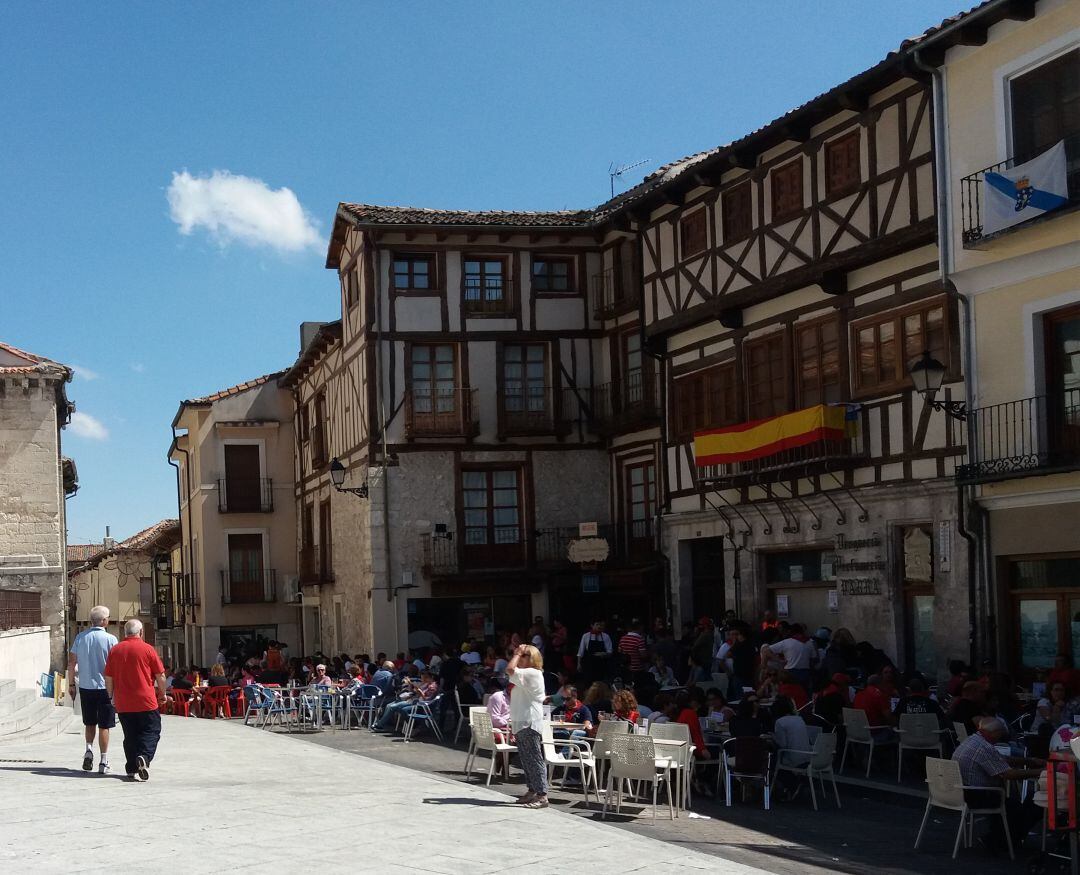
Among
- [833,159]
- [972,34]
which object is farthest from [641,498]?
[972,34]

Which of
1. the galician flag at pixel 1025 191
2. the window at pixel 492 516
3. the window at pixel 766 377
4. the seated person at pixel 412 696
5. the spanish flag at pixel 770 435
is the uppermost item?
the galician flag at pixel 1025 191

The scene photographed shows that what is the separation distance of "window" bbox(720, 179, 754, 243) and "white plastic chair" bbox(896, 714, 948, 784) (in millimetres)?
9990

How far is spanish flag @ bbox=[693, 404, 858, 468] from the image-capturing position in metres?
20.4

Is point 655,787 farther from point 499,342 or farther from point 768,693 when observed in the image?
point 499,342

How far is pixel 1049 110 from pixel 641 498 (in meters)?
13.8

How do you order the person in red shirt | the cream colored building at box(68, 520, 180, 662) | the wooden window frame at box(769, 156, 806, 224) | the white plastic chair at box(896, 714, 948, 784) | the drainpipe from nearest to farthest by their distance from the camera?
1. the white plastic chair at box(896, 714, 948, 784)
2. the person in red shirt
3. the drainpipe
4. the wooden window frame at box(769, 156, 806, 224)
5. the cream colored building at box(68, 520, 180, 662)

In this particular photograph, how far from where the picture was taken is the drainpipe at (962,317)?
1798 cm

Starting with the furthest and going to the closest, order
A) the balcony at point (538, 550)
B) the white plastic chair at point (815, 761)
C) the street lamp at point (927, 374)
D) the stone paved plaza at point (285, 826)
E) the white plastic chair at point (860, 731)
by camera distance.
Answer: the balcony at point (538, 550) < the street lamp at point (927, 374) < the white plastic chair at point (860, 731) < the white plastic chair at point (815, 761) < the stone paved plaza at point (285, 826)

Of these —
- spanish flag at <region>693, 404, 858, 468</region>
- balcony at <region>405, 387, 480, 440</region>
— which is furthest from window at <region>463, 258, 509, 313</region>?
spanish flag at <region>693, 404, 858, 468</region>

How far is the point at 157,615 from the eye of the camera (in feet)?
168

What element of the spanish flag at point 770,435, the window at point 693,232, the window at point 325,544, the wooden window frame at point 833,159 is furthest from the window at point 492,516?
the wooden window frame at point 833,159

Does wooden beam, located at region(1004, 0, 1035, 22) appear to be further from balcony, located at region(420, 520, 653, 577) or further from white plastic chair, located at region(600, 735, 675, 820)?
balcony, located at region(420, 520, 653, 577)

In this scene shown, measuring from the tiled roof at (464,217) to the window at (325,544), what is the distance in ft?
29.0

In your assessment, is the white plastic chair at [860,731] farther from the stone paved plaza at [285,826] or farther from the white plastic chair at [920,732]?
the stone paved plaza at [285,826]
